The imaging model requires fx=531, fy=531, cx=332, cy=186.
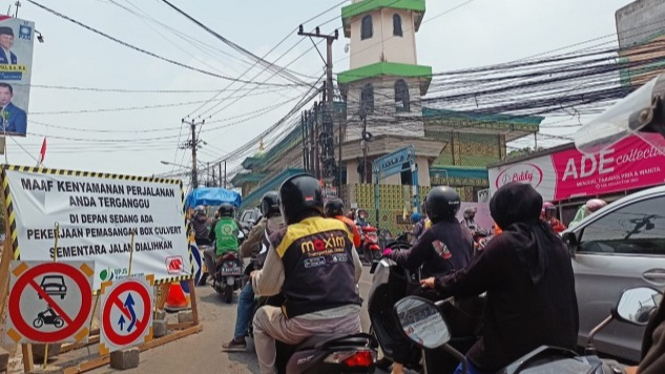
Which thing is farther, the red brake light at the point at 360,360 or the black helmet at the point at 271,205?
the black helmet at the point at 271,205

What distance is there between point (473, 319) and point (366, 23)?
25.6 m

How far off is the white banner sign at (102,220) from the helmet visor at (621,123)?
193 inches

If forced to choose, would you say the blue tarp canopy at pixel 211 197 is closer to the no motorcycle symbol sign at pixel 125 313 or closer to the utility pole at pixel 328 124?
the utility pole at pixel 328 124

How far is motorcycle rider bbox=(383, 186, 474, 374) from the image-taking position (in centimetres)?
397

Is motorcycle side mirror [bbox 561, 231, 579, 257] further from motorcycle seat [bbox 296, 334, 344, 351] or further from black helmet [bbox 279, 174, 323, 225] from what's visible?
motorcycle seat [bbox 296, 334, 344, 351]

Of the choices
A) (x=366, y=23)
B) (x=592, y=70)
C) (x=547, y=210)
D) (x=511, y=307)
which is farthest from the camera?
(x=366, y=23)

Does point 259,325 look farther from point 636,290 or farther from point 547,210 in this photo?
point 547,210

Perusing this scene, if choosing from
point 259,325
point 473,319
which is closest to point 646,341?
point 473,319

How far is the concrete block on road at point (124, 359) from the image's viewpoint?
5.28m

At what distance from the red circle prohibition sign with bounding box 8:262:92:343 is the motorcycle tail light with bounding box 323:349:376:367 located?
284 cm

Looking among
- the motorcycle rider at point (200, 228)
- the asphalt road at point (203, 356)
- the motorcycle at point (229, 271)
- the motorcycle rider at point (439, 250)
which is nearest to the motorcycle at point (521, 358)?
the motorcycle rider at point (439, 250)

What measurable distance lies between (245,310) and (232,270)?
279 centimetres

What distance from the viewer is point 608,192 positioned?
13.3 m

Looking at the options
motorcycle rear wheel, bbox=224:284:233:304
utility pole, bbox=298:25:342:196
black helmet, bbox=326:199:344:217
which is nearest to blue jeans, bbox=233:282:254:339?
black helmet, bbox=326:199:344:217
